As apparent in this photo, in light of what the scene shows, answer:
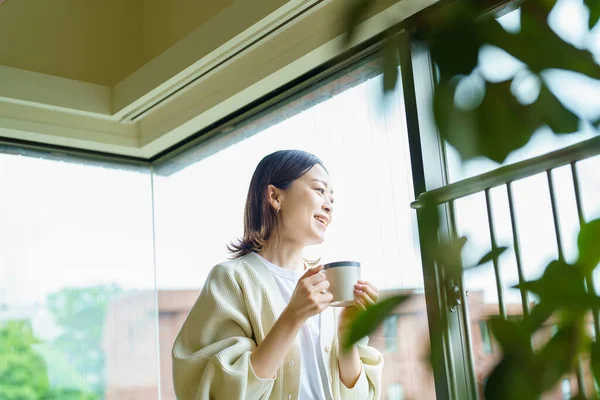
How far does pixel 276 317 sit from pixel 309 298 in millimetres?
195

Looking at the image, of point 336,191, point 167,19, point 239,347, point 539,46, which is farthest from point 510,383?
point 167,19

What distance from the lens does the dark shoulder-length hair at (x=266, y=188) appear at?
209 centimetres

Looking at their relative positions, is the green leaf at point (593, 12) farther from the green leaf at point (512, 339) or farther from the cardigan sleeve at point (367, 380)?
the cardigan sleeve at point (367, 380)

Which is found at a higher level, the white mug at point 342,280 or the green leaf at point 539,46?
the white mug at point 342,280

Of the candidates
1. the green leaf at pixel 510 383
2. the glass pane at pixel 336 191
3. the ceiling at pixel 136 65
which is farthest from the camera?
the ceiling at pixel 136 65

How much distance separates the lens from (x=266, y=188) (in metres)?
2.11

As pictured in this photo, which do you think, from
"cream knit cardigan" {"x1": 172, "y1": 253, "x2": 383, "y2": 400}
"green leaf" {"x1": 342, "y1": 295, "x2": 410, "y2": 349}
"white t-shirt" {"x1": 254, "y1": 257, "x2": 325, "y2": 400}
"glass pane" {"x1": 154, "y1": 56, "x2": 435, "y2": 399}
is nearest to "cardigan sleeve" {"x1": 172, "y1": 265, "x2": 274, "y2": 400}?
"cream knit cardigan" {"x1": 172, "y1": 253, "x2": 383, "y2": 400}

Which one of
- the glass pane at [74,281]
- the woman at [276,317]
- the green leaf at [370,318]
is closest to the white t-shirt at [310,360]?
the woman at [276,317]

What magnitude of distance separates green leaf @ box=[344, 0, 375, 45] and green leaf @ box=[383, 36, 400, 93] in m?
0.02

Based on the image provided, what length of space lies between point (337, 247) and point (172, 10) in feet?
4.45

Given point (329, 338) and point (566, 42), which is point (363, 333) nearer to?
point (566, 42)

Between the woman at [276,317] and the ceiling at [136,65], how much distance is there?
57 centimetres

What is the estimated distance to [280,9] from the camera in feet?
7.66

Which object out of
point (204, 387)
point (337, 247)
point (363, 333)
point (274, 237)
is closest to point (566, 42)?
point (363, 333)
